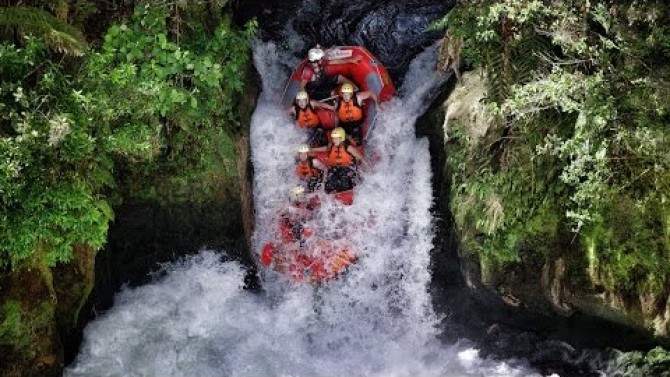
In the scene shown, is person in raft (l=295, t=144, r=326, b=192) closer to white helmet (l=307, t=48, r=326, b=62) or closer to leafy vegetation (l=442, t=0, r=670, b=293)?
white helmet (l=307, t=48, r=326, b=62)

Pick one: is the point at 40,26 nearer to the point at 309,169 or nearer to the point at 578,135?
the point at 309,169

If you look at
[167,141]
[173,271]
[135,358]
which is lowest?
[135,358]

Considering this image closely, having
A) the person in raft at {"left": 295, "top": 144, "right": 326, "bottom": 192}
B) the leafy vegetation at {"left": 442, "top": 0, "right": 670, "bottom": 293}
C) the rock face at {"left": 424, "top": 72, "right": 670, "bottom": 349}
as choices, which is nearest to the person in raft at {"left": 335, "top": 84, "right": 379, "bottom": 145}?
the person in raft at {"left": 295, "top": 144, "right": 326, "bottom": 192}

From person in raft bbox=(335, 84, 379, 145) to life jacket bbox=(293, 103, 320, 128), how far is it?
1.14 ft

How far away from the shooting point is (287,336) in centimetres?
772

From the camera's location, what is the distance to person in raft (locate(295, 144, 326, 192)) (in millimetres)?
8672

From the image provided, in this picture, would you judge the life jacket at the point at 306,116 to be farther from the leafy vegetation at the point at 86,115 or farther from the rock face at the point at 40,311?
the rock face at the point at 40,311

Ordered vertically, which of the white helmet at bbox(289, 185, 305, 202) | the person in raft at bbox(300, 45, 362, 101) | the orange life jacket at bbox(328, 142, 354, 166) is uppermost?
the person in raft at bbox(300, 45, 362, 101)

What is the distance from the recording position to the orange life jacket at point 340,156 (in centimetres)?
858

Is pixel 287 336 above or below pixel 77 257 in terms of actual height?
A: below

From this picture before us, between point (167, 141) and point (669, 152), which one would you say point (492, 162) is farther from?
point (167, 141)

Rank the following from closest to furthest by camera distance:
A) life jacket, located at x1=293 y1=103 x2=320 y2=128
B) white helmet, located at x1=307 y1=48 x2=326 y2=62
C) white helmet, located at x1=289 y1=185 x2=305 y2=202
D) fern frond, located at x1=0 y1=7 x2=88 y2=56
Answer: fern frond, located at x1=0 y1=7 x2=88 y2=56 → white helmet, located at x1=289 y1=185 x2=305 y2=202 → life jacket, located at x1=293 y1=103 x2=320 y2=128 → white helmet, located at x1=307 y1=48 x2=326 y2=62

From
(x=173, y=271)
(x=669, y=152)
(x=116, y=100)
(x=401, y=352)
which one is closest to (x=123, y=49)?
(x=116, y=100)

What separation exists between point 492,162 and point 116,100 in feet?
12.9
